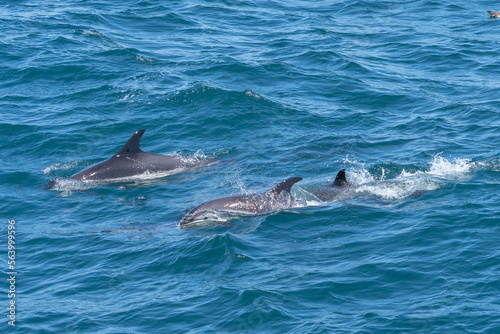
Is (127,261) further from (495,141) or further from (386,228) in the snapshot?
(495,141)

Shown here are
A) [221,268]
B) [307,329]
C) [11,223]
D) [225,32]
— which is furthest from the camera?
[225,32]

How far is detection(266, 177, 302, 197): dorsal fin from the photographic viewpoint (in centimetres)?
1648

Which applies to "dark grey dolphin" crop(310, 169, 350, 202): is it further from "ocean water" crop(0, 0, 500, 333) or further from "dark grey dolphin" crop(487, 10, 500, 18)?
"dark grey dolphin" crop(487, 10, 500, 18)

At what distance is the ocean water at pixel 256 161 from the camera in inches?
508

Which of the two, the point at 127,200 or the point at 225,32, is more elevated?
the point at 225,32

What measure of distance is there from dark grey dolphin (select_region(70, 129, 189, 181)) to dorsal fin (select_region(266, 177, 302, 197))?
451 cm

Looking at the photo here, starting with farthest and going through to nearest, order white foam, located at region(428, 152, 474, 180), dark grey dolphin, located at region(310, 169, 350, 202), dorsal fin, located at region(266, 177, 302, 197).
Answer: white foam, located at region(428, 152, 474, 180) → dark grey dolphin, located at region(310, 169, 350, 202) → dorsal fin, located at region(266, 177, 302, 197)

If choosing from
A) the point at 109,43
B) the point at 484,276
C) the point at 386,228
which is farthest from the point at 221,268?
the point at 109,43

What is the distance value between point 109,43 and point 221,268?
18584mm

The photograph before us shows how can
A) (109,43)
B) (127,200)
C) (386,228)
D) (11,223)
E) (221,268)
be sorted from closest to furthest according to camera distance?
(221,268) → (386,228) → (11,223) → (127,200) → (109,43)

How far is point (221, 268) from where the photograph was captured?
46.8 ft

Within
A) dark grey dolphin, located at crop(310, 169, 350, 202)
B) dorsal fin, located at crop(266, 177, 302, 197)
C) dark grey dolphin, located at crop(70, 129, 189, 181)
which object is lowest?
dark grey dolphin, located at crop(70, 129, 189, 181)

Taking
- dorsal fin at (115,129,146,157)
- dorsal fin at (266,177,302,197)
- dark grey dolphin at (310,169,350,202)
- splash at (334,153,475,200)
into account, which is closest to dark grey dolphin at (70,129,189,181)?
dorsal fin at (115,129,146,157)

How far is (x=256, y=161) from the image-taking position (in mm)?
20734
